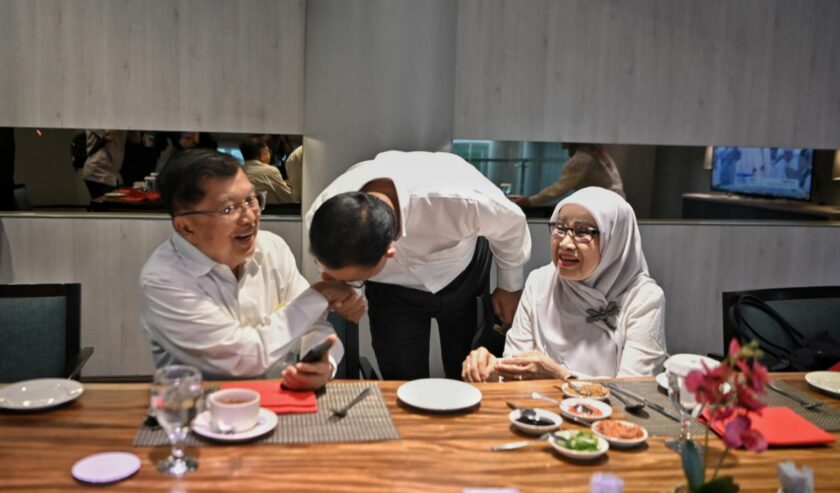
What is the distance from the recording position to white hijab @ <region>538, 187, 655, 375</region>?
2385mm

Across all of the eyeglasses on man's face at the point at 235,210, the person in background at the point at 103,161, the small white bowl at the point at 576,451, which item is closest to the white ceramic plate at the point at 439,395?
the small white bowl at the point at 576,451

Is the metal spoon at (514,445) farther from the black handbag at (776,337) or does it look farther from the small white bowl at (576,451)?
the black handbag at (776,337)

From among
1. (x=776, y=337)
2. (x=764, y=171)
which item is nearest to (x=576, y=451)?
(x=776, y=337)

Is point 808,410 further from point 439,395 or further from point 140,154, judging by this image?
point 140,154

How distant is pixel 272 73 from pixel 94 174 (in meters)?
1.15

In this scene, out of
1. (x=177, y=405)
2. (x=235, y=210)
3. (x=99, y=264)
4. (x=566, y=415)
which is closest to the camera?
(x=177, y=405)

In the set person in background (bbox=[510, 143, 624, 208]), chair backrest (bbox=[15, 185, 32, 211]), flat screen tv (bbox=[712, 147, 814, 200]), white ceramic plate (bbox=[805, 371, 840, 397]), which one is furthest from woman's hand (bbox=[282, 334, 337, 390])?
flat screen tv (bbox=[712, 147, 814, 200])

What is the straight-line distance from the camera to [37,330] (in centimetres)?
239

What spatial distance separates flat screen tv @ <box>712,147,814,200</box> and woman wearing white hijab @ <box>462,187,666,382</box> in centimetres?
268

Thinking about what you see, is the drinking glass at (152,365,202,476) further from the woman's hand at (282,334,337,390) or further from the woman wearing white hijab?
the woman wearing white hijab

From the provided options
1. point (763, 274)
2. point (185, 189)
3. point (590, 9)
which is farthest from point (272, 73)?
point (763, 274)

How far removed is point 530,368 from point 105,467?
1.18 m

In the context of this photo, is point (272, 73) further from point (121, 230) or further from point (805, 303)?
point (805, 303)

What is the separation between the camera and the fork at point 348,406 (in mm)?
1716
